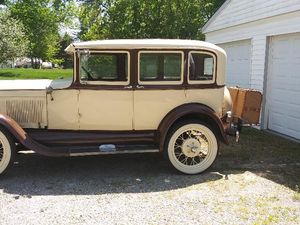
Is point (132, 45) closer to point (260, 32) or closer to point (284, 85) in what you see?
point (284, 85)

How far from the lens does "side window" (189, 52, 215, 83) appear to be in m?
6.64

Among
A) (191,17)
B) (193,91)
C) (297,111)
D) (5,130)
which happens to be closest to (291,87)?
(297,111)

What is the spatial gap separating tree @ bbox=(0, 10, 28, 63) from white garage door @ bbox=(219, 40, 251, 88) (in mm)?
25662

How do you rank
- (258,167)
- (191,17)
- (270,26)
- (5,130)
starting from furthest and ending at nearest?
(191,17), (270,26), (258,167), (5,130)

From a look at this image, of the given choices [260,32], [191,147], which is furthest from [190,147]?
[260,32]

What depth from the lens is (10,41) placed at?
34750 millimetres

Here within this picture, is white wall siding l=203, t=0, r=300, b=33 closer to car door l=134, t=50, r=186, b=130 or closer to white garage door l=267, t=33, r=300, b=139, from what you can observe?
white garage door l=267, t=33, r=300, b=139

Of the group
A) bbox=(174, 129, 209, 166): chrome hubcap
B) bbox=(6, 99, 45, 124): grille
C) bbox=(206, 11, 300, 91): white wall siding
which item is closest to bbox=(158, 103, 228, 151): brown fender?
bbox=(174, 129, 209, 166): chrome hubcap

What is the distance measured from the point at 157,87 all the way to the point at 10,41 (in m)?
30.9

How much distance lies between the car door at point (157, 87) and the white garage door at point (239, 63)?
5180mm

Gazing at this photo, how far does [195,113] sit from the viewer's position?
21.6ft

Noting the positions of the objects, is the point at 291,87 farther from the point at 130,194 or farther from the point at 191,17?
the point at 191,17

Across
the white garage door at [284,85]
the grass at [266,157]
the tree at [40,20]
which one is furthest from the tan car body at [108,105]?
the tree at [40,20]

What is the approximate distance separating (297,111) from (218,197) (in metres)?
4.45
